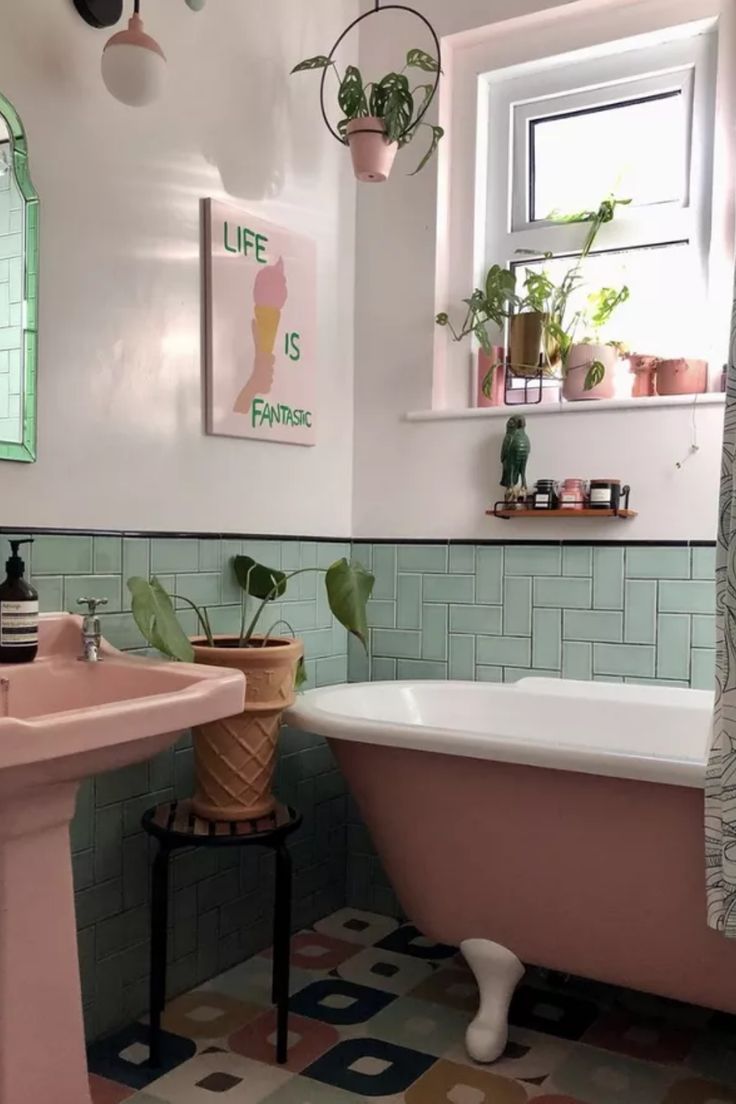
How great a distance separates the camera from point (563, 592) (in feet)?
8.46

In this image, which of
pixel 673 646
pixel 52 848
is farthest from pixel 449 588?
pixel 52 848

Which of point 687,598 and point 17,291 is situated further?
point 687,598

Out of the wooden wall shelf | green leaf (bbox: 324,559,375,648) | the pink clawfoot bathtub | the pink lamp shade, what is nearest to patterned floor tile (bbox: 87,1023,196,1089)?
the pink clawfoot bathtub

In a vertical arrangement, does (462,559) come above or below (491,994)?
above

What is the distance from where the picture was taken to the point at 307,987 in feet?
7.50

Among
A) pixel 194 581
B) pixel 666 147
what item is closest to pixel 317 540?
pixel 194 581

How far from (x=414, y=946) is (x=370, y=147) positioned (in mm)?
2089

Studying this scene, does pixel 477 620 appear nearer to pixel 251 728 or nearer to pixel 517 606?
pixel 517 606

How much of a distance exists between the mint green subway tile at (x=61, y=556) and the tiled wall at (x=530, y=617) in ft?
3.43

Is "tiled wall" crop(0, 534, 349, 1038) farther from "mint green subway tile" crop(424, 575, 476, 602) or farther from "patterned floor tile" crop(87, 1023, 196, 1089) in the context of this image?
"mint green subway tile" crop(424, 575, 476, 602)

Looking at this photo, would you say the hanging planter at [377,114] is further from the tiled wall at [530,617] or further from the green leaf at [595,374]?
the tiled wall at [530,617]

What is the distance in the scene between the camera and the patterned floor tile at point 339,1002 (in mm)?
2146

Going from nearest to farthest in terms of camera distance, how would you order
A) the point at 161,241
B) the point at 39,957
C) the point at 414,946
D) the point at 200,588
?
the point at 39,957, the point at 161,241, the point at 200,588, the point at 414,946

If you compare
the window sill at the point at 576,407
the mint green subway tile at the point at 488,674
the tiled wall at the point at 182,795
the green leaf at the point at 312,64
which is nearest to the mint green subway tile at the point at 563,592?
the mint green subway tile at the point at 488,674
